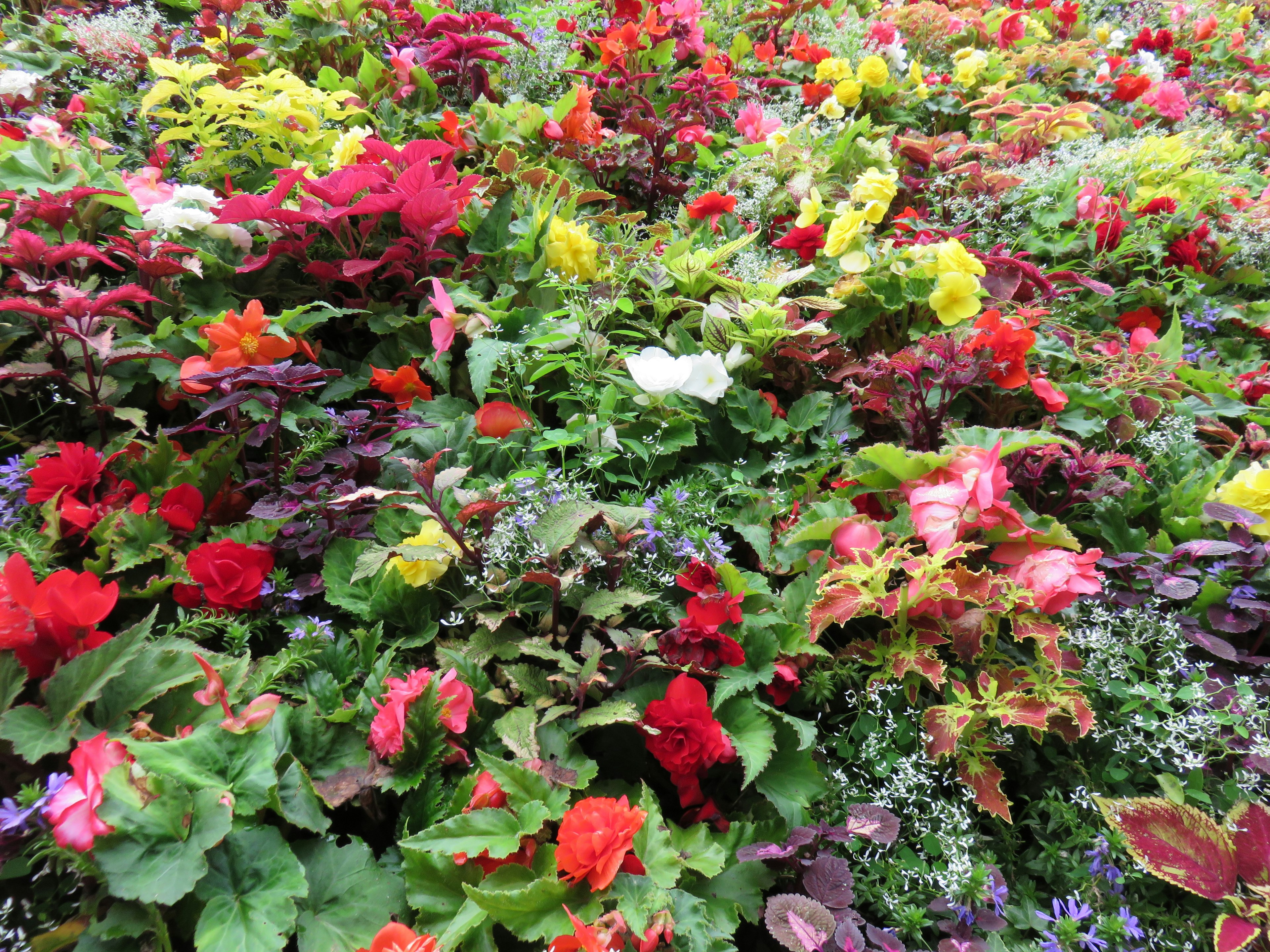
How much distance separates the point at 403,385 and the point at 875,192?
53.4 inches

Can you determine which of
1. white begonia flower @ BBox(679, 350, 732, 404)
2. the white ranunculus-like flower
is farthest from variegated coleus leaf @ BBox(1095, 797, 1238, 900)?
the white ranunculus-like flower

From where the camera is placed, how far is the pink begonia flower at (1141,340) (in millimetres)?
1779

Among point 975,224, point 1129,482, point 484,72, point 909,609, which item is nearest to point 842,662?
point 909,609

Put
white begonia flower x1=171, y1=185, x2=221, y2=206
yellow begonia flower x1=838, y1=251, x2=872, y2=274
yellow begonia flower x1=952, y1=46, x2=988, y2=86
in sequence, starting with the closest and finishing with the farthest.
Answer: white begonia flower x1=171, y1=185, x2=221, y2=206 → yellow begonia flower x1=838, y1=251, x2=872, y2=274 → yellow begonia flower x1=952, y1=46, x2=988, y2=86

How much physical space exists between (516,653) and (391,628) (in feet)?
0.93

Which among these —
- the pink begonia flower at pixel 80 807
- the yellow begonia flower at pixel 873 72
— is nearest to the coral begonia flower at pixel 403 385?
the pink begonia flower at pixel 80 807

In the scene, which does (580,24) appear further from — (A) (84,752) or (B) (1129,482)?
(A) (84,752)

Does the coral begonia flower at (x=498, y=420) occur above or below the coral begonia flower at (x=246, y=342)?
below

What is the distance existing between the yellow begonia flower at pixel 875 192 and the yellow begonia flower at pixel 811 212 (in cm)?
11

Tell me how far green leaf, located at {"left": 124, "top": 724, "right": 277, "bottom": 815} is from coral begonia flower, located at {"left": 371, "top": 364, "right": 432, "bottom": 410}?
0.84m

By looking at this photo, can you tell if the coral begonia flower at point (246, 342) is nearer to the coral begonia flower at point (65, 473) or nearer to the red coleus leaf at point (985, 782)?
the coral begonia flower at point (65, 473)

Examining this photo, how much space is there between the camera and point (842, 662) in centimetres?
131

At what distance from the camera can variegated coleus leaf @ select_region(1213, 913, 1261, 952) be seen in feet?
3.04

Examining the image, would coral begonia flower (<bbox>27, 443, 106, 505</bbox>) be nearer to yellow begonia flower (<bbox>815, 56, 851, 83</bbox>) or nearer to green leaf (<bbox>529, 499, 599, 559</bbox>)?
green leaf (<bbox>529, 499, 599, 559</bbox>)
